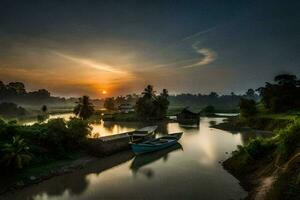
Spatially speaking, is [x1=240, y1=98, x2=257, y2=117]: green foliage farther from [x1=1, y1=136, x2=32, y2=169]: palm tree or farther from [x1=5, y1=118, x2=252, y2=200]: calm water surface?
[x1=1, y1=136, x2=32, y2=169]: palm tree

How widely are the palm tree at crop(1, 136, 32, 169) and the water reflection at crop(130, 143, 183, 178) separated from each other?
13015 mm

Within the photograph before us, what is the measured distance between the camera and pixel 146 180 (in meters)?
28.5

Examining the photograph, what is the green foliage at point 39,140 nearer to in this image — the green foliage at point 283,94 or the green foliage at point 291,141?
the green foliage at point 291,141

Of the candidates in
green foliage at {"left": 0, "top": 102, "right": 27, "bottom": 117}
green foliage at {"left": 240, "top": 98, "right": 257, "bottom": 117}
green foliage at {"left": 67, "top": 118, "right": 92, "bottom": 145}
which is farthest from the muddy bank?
green foliage at {"left": 0, "top": 102, "right": 27, "bottom": 117}

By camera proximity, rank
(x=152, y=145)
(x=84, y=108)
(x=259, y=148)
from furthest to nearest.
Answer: (x=84, y=108) < (x=152, y=145) < (x=259, y=148)

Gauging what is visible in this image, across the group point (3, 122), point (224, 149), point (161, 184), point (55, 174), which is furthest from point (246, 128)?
point (3, 122)

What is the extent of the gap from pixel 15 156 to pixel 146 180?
48.8ft

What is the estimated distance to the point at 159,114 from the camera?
321 feet

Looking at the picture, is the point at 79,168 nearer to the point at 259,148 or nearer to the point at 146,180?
the point at 146,180

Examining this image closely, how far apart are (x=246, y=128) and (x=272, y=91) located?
49.7 ft

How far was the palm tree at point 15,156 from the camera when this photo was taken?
27297mm

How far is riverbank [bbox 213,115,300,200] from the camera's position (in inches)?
653

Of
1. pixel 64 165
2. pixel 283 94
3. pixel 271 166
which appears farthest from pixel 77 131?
pixel 283 94

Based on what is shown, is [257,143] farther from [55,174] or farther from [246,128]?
[246,128]
